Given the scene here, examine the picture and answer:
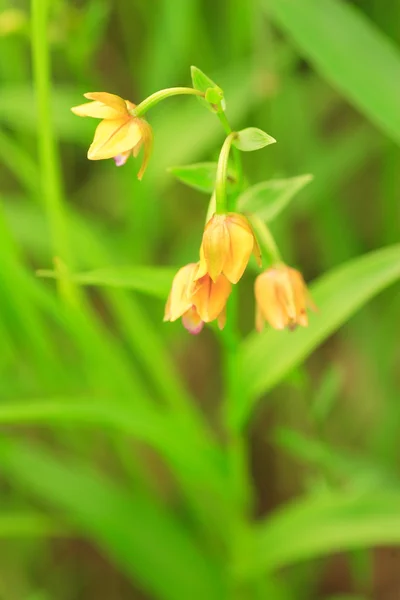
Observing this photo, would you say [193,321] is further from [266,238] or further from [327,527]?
[327,527]

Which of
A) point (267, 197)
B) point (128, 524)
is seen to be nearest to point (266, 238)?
point (267, 197)

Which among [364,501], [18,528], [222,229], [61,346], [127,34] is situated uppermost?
[127,34]

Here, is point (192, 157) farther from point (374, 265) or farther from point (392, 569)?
point (392, 569)

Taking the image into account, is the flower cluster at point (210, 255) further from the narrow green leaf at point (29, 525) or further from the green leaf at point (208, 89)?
the narrow green leaf at point (29, 525)

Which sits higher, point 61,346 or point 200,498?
point 61,346

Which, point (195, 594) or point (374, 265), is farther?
point (195, 594)

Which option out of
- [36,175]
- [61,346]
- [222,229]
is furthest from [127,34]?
[222,229]

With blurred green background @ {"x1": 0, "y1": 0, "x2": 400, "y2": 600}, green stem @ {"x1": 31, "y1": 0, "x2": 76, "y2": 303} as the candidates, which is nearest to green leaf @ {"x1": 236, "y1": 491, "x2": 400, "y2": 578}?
blurred green background @ {"x1": 0, "y1": 0, "x2": 400, "y2": 600}
